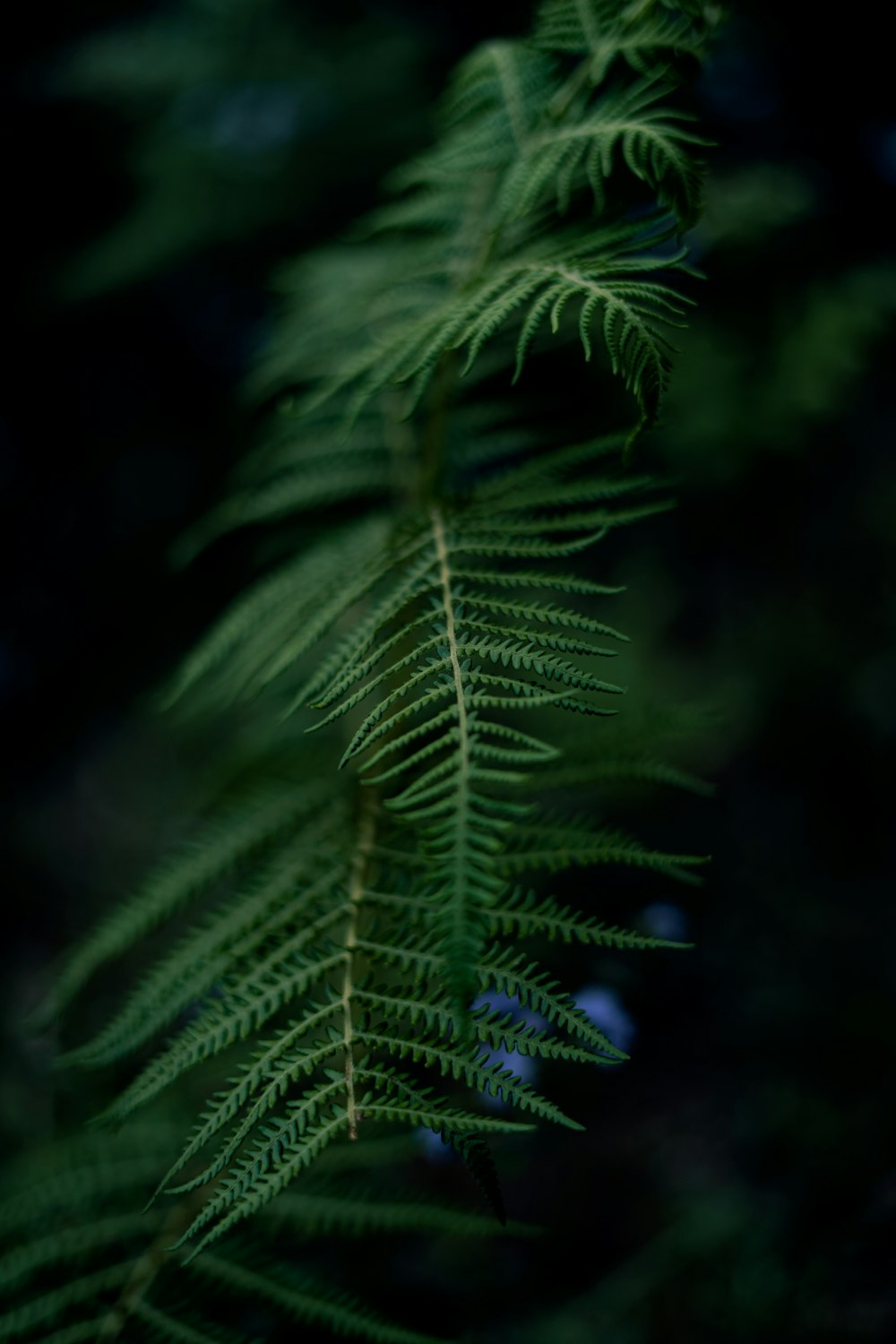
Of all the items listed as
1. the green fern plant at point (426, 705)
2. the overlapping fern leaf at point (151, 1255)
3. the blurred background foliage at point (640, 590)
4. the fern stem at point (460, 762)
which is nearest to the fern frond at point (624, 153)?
the green fern plant at point (426, 705)

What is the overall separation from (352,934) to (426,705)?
30 centimetres

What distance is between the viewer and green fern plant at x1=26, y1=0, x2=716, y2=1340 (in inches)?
29.2

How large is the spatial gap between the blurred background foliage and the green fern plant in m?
0.38

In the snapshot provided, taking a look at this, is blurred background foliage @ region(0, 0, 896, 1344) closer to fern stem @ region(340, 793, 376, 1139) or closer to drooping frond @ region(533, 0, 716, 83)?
fern stem @ region(340, 793, 376, 1139)

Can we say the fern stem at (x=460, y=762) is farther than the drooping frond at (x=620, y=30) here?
No

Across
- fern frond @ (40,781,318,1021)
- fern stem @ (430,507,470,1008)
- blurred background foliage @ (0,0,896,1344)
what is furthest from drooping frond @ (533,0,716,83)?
fern frond @ (40,781,318,1021)

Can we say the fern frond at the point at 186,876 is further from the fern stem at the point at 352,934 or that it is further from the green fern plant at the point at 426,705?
the fern stem at the point at 352,934

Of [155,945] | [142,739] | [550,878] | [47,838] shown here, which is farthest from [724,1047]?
[47,838]

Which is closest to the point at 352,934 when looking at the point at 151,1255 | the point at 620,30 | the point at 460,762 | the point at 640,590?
the point at 460,762

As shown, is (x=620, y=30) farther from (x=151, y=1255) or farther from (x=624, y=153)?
(x=151, y=1255)

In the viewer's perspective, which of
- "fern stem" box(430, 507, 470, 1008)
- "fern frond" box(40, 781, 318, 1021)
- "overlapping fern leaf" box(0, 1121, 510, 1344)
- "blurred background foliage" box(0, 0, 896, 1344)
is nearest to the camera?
"fern stem" box(430, 507, 470, 1008)

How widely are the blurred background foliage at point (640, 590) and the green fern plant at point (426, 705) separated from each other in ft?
1.26

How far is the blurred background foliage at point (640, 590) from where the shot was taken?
1920 millimetres

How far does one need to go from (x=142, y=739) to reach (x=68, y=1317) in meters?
2.85
